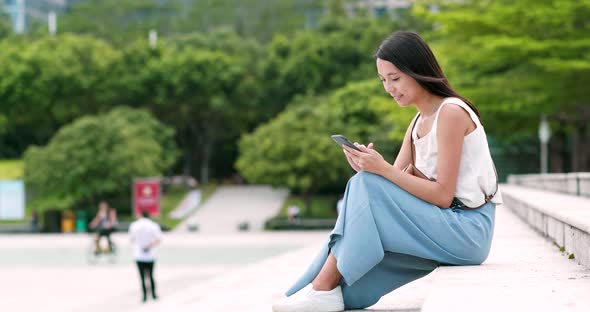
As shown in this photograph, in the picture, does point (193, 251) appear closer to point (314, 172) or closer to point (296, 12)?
point (314, 172)

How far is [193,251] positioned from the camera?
2891 centimetres

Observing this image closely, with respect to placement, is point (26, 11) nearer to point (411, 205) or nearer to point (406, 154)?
point (406, 154)

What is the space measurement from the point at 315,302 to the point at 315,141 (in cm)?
3913

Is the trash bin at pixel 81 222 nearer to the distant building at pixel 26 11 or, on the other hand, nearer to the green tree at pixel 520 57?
the green tree at pixel 520 57

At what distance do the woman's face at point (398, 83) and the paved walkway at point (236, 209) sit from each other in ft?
120

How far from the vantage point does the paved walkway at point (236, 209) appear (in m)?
44.4

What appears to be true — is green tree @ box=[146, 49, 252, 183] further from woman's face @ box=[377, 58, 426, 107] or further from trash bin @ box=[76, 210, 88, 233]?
woman's face @ box=[377, 58, 426, 107]

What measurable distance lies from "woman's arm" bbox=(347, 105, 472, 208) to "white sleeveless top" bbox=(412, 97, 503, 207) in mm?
56

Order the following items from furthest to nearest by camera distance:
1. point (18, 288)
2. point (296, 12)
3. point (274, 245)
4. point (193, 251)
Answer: point (296, 12), point (274, 245), point (193, 251), point (18, 288)

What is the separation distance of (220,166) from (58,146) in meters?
22.0

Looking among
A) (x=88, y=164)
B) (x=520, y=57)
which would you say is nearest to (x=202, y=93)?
(x=88, y=164)

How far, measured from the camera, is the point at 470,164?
5.31m

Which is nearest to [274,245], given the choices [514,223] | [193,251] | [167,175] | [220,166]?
[193,251]

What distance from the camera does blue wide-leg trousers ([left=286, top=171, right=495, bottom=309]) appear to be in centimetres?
490
